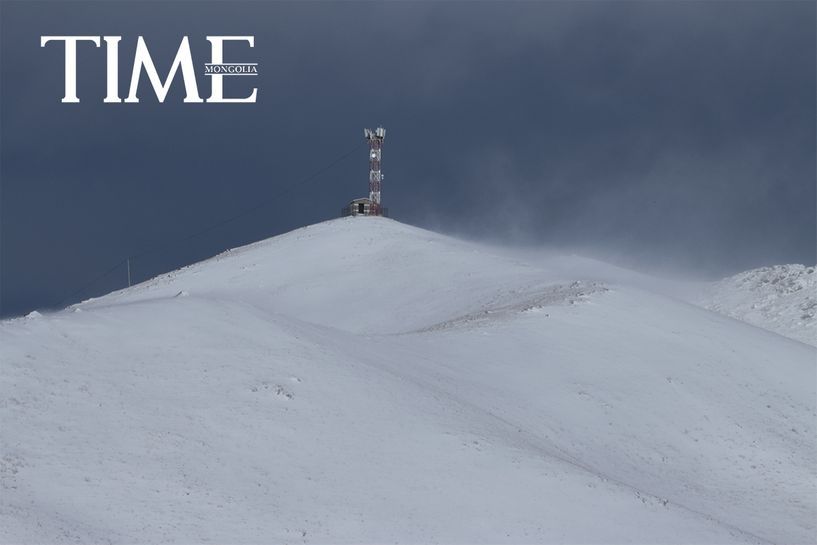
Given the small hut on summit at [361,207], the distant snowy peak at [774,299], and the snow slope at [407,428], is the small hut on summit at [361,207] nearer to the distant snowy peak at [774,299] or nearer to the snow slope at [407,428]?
the distant snowy peak at [774,299]

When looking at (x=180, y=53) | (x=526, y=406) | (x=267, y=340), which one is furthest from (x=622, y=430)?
(x=180, y=53)

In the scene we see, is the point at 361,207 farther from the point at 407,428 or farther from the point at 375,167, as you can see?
the point at 407,428

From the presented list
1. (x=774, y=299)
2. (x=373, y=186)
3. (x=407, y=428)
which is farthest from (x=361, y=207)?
(x=407, y=428)

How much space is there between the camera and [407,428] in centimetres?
3069

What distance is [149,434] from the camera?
89.6 feet

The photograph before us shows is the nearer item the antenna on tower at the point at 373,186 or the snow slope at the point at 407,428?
the snow slope at the point at 407,428

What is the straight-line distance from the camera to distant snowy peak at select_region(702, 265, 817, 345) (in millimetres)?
68125

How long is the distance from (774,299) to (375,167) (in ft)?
105

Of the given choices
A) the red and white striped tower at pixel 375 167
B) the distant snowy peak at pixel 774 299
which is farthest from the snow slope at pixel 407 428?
the red and white striped tower at pixel 375 167

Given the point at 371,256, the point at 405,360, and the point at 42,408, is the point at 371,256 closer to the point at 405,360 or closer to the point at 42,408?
the point at 405,360

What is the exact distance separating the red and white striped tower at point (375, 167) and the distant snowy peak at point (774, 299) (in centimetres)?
2678

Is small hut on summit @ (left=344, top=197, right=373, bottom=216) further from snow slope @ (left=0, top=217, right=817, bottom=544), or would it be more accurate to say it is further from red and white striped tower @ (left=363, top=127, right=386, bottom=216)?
snow slope @ (left=0, top=217, right=817, bottom=544)

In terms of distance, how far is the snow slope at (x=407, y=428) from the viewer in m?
25.6

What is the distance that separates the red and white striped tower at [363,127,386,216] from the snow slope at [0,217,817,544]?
133 feet
